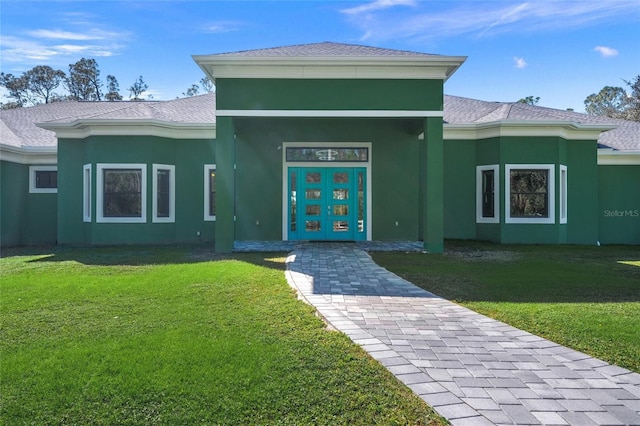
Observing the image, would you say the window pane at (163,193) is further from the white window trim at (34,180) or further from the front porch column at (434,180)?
the front porch column at (434,180)

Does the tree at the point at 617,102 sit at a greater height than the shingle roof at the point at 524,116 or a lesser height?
greater

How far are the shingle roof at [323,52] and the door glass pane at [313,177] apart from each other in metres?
3.83

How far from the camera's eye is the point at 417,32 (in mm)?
15703

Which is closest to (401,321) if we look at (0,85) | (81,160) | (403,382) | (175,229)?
(403,382)

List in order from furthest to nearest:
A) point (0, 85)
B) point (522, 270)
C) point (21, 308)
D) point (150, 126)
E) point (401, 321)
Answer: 1. point (0, 85)
2. point (150, 126)
3. point (522, 270)
4. point (21, 308)
5. point (401, 321)

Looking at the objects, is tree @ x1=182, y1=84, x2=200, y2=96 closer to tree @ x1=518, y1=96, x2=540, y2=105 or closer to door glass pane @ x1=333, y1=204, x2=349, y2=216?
tree @ x1=518, y1=96, x2=540, y2=105

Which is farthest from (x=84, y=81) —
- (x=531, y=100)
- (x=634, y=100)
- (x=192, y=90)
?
(x=634, y=100)

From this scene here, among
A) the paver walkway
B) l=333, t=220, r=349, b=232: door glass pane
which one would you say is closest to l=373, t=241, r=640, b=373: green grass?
the paver walkway

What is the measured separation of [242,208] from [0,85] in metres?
41.2

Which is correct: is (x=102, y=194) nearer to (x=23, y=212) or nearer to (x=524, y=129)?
(x=23, y=212)

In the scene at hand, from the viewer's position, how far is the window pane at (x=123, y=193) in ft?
45.3

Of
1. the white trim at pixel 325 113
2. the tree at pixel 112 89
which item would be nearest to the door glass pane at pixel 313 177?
the white trim at pixel 325 113

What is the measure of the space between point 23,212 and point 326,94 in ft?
39.5

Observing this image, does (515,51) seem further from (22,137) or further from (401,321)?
(22,137)
